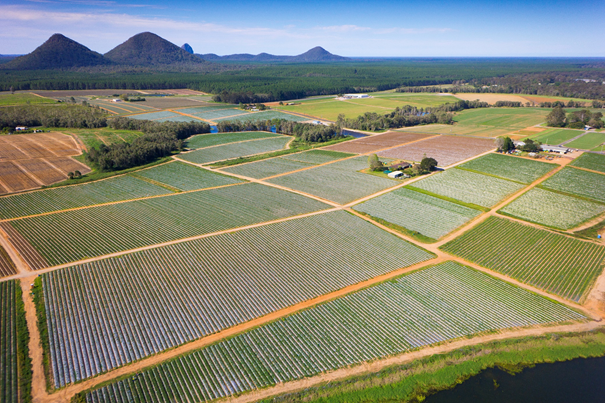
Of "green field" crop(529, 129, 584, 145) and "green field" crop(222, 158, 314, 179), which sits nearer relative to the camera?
"green field" crop(222, 158, 314, 179)

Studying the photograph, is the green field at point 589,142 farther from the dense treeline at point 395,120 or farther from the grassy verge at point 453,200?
the grassy verge at point 453,200

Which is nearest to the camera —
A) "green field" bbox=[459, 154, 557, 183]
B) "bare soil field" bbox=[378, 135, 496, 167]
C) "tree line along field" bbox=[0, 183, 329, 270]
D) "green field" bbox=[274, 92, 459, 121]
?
"tree line along field" bbox=[0, 183, 329, 270]

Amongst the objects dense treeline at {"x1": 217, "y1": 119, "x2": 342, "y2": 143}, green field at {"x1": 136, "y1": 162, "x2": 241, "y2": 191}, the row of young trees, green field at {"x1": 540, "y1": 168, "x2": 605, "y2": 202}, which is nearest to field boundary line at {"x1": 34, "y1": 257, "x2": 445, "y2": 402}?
green field at {"x1": 136, "y1": 162, "x2": 241, "y2": 191}

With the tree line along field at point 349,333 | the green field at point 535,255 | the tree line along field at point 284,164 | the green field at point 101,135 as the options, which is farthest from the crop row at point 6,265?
the green field at point 101,135

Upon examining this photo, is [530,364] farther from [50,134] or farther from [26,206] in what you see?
[50,134]

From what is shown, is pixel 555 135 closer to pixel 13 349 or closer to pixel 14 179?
pixel 13 349

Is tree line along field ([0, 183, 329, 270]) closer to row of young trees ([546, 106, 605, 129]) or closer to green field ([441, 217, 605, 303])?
green field ([441, 217, 605, 303])

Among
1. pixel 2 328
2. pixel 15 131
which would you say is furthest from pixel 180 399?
pixel 15 131
